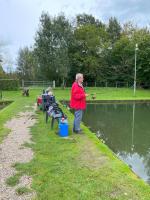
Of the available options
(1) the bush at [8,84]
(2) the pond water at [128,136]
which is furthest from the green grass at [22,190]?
(1) the bush at [8,84]

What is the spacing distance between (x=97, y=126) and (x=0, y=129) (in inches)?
161

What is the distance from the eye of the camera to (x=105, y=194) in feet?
13.5

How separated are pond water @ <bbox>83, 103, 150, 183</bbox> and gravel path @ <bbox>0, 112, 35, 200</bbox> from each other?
6.98ft

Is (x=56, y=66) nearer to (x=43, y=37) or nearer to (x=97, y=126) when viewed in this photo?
(x=43, y=37)

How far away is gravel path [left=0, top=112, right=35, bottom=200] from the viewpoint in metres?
4.17

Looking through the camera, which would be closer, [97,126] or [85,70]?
[97,126]

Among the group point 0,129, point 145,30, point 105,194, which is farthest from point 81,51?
point 105,194

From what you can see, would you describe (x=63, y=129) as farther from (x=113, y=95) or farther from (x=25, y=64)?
(x=25, y=64)

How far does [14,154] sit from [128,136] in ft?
15.8

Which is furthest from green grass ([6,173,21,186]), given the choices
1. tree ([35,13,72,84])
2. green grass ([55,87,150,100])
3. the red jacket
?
tree ([35,13,72,84])

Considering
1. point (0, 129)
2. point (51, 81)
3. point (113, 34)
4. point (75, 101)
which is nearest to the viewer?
point (75, 101)

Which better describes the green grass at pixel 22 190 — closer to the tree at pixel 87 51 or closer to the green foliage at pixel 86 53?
the green foliage at pixel 86 53

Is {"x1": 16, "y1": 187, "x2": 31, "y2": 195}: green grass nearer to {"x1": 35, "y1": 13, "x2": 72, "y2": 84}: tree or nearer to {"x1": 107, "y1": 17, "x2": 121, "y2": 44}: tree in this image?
{"x1": 35, "y1": 13, "x2": 72, "y2": 84}: tree

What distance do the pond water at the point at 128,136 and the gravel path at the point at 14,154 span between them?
6.98 ft
